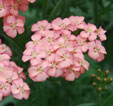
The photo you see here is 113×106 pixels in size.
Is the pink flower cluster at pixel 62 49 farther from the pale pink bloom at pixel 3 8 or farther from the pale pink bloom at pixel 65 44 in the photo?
the pale pink bloom at pixel 3 8

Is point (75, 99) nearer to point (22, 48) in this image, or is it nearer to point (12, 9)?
point (22, 48)

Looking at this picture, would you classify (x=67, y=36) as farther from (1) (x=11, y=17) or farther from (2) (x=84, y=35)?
(1) (x=11, y=17)

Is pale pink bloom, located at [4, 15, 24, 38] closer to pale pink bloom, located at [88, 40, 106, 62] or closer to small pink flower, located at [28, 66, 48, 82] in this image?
small pink flower, located at [28, 66, 48, 82]

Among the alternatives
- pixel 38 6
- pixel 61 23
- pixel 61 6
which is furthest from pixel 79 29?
pixel 38 6

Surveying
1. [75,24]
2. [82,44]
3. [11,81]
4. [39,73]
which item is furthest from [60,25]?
[11,81]

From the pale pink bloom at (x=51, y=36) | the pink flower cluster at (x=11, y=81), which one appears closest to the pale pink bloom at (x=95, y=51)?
the pale pink bloom at (x=51, y=36)
